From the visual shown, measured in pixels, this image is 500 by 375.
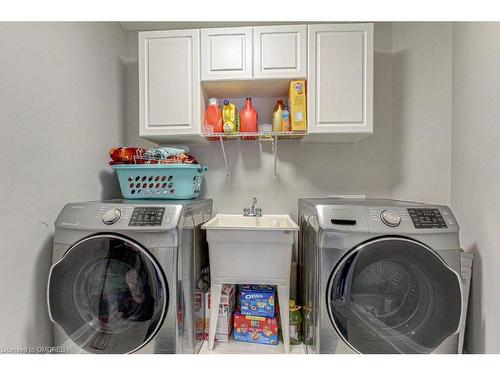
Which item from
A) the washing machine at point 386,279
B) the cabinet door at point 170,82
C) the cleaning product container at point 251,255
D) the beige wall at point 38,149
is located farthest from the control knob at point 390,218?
the beige wall at point 38,149

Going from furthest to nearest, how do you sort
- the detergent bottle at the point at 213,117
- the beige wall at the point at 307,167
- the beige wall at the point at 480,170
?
the beige wall at the point at 307,167
the detergent bottle at the point at 213,117
the beige wall at the point at 480,170

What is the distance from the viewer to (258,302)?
1666 millimetres

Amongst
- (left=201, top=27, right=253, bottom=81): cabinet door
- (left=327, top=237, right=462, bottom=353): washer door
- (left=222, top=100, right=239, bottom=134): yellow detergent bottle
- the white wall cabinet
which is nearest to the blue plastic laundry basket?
the white wall cabinet

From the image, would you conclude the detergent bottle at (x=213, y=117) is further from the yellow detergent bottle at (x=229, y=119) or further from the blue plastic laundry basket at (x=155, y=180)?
the blue plastic laundry basket at (x=155, y=180)

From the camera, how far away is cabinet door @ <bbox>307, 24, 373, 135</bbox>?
1.62 meters

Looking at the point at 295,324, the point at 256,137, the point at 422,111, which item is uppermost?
the point at 422,111

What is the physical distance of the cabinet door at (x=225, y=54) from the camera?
1.67 metres

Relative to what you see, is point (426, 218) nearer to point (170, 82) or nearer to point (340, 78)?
point (340, 78)

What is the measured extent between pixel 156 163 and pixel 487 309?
2.20 m

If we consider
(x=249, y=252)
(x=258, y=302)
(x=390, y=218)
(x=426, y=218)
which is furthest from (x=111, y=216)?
(x=426, y=218)

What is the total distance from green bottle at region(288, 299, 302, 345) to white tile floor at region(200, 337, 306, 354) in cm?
4

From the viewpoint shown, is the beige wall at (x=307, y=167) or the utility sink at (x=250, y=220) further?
the beige wall at (x=307, y=167)

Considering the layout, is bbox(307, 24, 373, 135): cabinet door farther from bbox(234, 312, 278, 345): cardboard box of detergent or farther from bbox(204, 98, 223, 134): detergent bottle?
bbox(234, 312, 278, 345): cardboard box of detergent

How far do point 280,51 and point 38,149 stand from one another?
5.18ft
